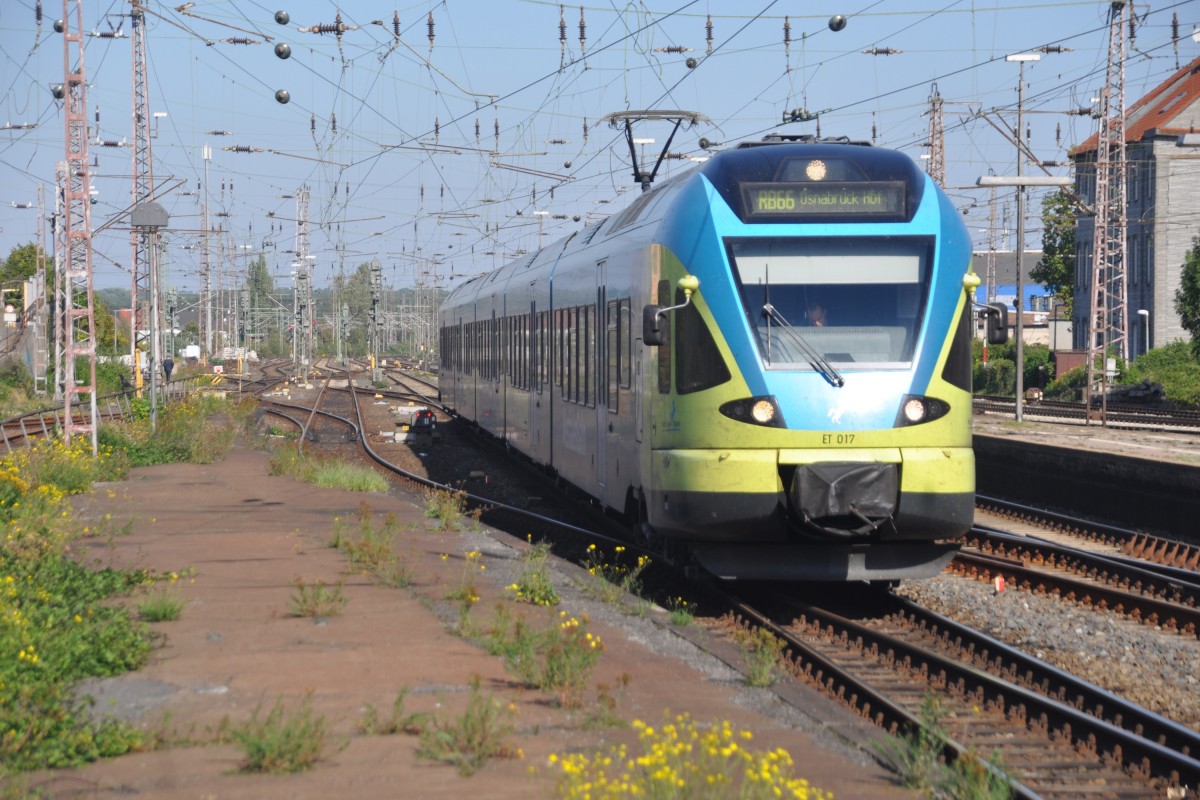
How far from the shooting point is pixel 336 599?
10.8 m

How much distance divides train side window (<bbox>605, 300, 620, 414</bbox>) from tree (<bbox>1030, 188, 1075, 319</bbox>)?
→ 66.0 meters

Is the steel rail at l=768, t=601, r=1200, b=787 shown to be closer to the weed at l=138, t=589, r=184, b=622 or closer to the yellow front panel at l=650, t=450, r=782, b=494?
the yellow front panel at l=650, t=450, r=782, b=494

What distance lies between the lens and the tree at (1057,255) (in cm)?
7712

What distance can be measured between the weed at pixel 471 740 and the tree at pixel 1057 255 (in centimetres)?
7343

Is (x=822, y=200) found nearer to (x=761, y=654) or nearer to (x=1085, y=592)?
(x=761, y=654)

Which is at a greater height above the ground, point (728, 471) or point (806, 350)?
point (806, 350)

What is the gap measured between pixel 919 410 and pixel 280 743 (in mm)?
5936

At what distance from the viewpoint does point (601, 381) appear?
14.9 metres

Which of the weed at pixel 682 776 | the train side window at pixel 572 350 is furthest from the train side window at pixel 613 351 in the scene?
the weed at pixel 682 776

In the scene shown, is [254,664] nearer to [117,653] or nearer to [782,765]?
[117,653]

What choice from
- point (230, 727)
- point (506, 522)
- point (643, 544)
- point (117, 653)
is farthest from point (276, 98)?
point (230, 727)

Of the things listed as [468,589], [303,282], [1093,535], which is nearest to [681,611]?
[468,589]

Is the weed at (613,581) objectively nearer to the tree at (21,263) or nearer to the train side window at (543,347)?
the train side window at (543,347)

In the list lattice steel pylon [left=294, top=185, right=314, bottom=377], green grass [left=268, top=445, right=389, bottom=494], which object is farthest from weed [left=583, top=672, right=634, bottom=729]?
lattice steel pylon [left=294, top=185, right=314, bottom=377]
